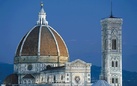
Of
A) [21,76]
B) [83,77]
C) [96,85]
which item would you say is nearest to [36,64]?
[21,76]

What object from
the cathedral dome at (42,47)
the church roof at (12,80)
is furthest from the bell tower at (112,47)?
the church roof at (12,80)

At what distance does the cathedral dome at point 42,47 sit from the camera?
120 metres

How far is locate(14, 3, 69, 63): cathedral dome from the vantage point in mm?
120250

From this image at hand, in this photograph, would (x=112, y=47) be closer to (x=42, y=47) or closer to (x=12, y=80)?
(x=42, y=47)

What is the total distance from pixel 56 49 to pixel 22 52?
565 centimetres

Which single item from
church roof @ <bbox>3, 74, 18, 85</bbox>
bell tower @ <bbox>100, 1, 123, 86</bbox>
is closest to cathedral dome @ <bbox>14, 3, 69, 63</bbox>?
church roof @ <bbox>3, 74, 18, 85</bbox>

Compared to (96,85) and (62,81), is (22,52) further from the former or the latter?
(96,85)

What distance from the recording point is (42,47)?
396ft

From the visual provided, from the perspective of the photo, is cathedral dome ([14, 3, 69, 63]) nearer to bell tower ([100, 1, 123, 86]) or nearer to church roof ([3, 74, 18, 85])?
church roof ([3, 74, 18, 85])

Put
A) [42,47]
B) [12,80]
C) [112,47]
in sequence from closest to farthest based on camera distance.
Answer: [112,47]
[42,47]
[12,80]

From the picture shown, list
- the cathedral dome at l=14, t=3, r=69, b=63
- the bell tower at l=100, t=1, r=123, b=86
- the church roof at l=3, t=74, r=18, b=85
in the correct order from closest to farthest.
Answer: the bell tower at l=100, t=1, r=123, b=86
the cathedral dome at l=14, t=3, r=69, b=63
the church roof at l=3, t=74, r=18, b=85

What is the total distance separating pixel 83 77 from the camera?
11225 cm

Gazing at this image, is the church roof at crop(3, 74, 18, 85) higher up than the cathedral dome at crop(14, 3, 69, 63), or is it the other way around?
the cathedral dome at crop(14, 3, 69, 63)

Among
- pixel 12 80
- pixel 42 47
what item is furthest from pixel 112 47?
pixel 12 80
